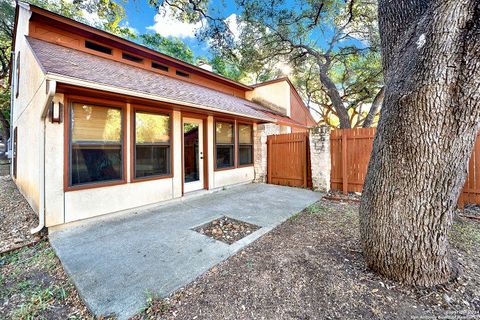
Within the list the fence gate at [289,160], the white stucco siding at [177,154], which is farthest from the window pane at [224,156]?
the fence gate at [289,160]

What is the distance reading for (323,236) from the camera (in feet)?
10.6

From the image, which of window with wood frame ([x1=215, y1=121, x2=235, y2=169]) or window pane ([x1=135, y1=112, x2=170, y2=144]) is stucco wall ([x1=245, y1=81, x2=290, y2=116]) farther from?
window pane ([x1=135, y1=112, x2=170, y2=144])

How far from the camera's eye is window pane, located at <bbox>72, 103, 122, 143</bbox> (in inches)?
148

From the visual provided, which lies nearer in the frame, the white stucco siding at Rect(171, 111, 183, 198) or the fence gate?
the white stucco siding at Rect(171, 111, 183, 198)

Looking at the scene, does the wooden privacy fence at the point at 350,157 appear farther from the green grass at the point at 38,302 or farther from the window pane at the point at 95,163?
the green grass at the point at 38,302

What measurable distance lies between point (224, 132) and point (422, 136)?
556cm

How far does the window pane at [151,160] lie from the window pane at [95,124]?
23.0 inches

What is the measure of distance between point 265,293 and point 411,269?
149 cm

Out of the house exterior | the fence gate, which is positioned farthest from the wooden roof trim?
the fence gate

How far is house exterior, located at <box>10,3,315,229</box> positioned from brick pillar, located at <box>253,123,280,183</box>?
30.4 inches

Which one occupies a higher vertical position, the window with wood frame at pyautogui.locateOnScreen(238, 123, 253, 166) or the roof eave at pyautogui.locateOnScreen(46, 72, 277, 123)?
the roof eave at pyautogui.locateOnScreen(46, 72, 277, 123)

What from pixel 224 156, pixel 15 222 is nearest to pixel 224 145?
pixel 224 156

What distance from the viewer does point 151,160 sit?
487 centimetres

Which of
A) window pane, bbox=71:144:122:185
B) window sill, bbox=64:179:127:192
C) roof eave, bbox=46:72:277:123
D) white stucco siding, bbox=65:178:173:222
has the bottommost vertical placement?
white stucco siding, bbox=65:178:173:222
